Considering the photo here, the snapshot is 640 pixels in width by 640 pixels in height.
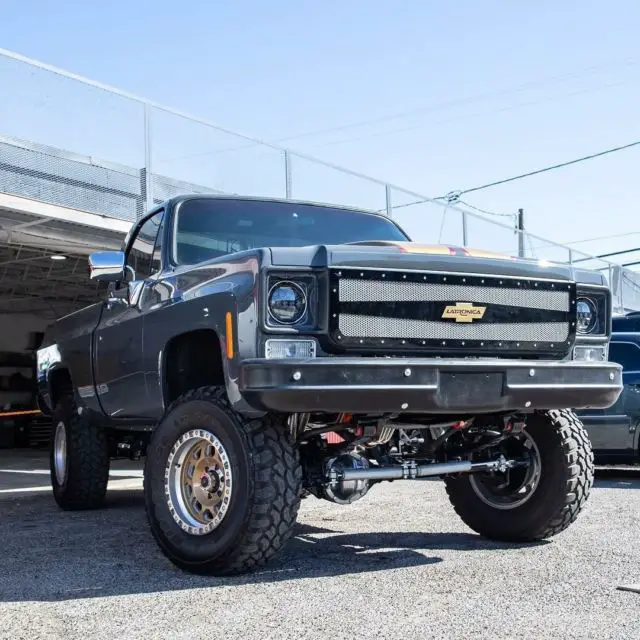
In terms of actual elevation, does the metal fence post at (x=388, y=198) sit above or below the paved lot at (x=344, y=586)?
above

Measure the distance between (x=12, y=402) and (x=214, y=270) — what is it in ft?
69.8

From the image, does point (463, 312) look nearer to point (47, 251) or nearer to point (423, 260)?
point (423, 260)

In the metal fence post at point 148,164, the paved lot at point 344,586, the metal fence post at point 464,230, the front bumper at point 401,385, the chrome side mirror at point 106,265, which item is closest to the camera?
the paved lot at point 344,586

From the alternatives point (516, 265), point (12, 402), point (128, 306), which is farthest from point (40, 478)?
point (12, 402)

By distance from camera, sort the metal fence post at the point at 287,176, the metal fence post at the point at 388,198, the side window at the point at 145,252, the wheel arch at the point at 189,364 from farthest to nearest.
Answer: the metal fence post at the point at 388,198 → the metal fence post at the point at 287,176 → the side window at the point at 145,252 → the wheel arch at the point at 189,364

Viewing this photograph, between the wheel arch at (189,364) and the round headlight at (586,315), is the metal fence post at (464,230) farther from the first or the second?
the wheel arch at (189,364)

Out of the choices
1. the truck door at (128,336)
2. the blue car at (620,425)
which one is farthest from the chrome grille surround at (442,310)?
the blue car at (620,425)

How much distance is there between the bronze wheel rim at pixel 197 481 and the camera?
185 inches

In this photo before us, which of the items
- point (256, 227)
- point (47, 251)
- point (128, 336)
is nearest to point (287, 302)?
point (256, 227)

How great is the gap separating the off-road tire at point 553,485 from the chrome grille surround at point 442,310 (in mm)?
598

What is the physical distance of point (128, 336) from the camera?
6090 millimetres

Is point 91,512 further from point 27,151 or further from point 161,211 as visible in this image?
point 27,151

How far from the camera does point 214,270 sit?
4926 mm

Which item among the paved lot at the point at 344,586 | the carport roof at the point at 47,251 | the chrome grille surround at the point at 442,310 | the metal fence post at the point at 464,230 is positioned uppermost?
the metal fence post at the point at 464,230
